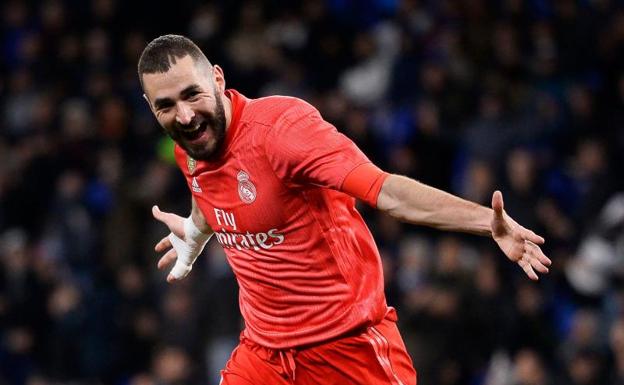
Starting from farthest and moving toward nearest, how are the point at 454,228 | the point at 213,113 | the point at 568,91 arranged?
the point at 568,91 → the point at 213,113 → the point at 454,228

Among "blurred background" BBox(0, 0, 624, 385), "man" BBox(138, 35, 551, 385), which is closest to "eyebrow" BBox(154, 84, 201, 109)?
"man" BBox(138, 35, 551, 385)

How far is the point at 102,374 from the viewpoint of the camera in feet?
32.8

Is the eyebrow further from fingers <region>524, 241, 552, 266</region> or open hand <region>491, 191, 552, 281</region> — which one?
fingers <region>524, 241, 552, 266</region>

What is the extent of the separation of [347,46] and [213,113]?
6.82 metres

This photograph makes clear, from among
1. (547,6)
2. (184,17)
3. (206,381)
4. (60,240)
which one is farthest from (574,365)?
(184,17)

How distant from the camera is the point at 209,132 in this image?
4355 millimetres

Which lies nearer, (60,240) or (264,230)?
(264,230)

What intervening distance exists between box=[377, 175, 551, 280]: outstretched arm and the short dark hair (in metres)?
0.90

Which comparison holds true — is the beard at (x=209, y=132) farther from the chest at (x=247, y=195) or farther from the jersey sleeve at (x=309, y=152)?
the jersey sleeve at (x=309, y=152)

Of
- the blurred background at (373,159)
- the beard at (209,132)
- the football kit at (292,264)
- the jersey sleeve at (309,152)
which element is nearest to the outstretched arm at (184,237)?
the football kit at (292,264)

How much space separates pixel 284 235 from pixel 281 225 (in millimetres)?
47

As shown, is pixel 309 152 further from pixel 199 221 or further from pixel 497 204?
pixel 199 221

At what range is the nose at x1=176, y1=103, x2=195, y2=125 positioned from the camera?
14.0 feet

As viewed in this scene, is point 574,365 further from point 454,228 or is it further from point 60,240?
point 60,240
